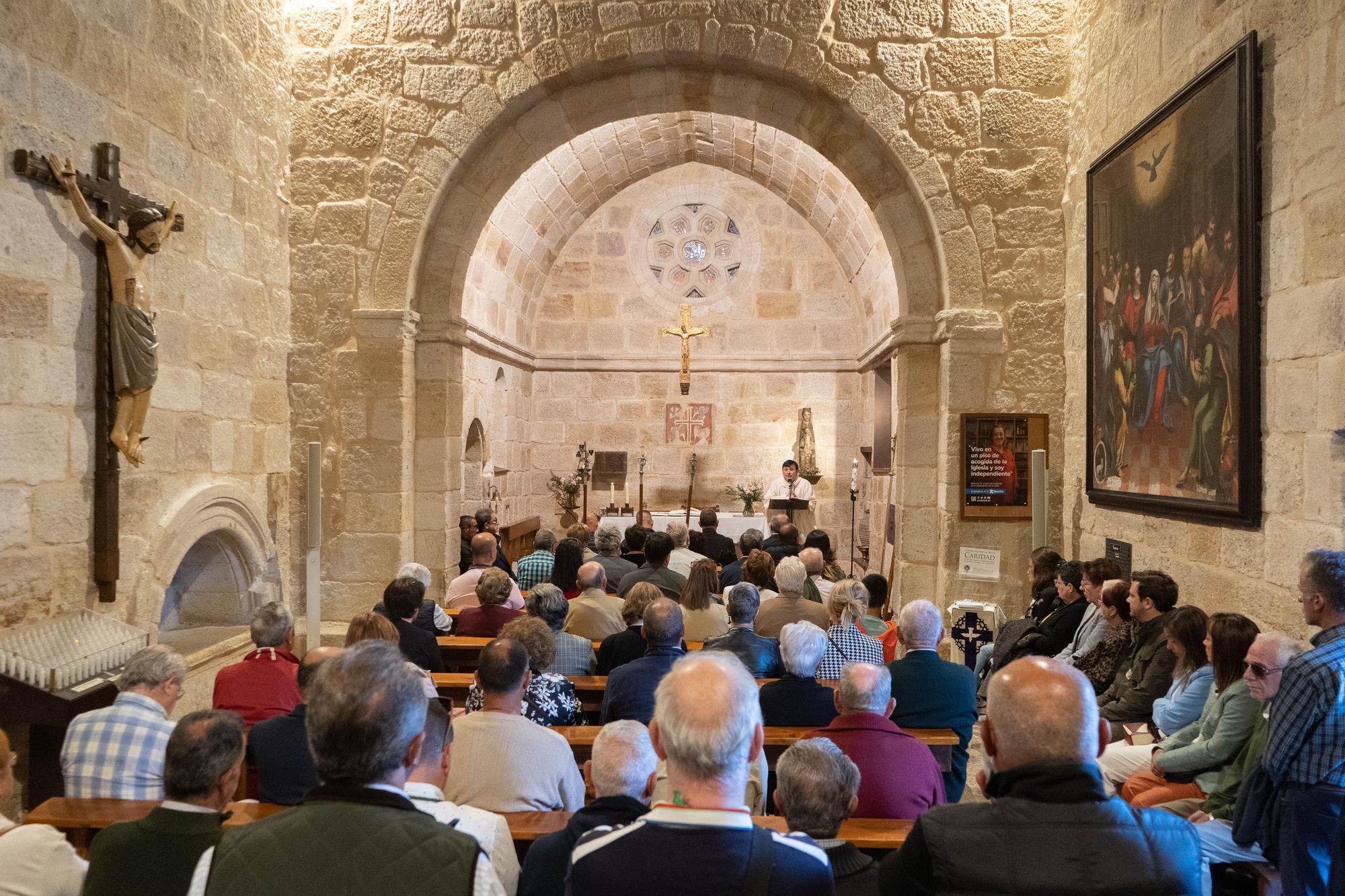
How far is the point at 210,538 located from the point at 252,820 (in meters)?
4.01

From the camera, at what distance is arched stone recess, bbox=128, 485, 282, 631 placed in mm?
5082

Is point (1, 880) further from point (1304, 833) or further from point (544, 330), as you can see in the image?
point (544, 330)

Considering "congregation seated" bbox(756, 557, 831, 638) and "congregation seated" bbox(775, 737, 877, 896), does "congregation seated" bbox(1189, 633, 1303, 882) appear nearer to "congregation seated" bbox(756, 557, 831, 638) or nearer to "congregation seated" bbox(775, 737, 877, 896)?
"congregation seated" bbox(775, 737, 877, 896)

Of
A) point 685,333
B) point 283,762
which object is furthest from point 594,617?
point 685,333

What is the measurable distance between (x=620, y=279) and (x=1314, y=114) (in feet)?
30.8

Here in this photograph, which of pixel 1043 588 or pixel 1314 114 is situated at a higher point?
pixel 1314 114

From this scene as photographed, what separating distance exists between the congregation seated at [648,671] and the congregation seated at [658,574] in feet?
6.17

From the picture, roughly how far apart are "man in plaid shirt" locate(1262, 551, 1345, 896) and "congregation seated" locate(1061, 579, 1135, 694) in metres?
1.67

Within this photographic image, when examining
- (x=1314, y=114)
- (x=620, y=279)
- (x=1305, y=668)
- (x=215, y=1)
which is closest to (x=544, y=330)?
(x=620, y=279)

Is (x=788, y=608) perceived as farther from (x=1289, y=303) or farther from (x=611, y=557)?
(x=1289, y=303)

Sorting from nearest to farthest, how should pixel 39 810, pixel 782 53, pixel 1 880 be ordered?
1. pixel 1 880
2. pixel 39 810
3. pixel 782 53

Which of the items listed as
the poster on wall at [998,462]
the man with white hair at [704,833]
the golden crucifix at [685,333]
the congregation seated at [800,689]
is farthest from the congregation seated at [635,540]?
the man with white hair at [704,833]

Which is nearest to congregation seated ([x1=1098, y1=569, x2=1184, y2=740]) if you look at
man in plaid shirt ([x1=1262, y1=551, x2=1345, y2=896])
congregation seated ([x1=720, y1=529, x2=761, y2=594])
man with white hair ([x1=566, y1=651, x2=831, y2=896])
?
man in plaid shirt ([x1=1262, y1=551, x2=1345, y2=896])

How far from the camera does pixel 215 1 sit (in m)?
5.85
